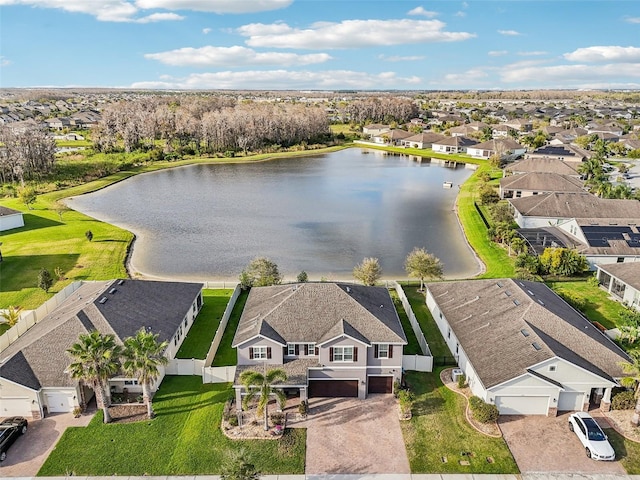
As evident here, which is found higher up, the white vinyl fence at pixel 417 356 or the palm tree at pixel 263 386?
the palm tree at pixel 263 386

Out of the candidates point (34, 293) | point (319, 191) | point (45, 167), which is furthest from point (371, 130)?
point (34, 293)

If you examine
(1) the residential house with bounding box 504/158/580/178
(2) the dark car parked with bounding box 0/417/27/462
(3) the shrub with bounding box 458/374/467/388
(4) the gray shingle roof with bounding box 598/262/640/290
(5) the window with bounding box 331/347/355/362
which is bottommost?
(3) the shrub with bounding box 458/374/467/388

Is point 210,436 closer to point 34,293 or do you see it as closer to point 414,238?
point 34,293

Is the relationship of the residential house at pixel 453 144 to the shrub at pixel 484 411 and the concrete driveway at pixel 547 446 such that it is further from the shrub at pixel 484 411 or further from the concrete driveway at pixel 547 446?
the shrub at pixel 484 411

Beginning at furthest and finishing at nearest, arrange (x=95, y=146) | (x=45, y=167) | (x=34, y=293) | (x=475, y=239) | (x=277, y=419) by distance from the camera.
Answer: (x=95, y=146) < (x=45, y=167) < (x=475, y=239) < (x=34, y=293) < (x=277, y=419)

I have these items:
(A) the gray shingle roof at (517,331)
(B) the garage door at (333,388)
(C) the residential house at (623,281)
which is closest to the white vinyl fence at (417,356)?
(A) the gray shingle roof at (517,331)

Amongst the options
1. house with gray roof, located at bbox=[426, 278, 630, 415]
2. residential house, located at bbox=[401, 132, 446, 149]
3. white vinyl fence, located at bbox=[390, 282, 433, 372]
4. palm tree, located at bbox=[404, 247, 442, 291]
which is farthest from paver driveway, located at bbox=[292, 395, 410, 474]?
residential house, located at bbox=[401, 132, 446, 149]

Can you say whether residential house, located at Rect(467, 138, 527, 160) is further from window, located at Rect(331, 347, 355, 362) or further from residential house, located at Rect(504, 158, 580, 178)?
window, located at Rect(331, 347, 355, 362)
